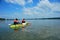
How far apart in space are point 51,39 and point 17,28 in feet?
19.2

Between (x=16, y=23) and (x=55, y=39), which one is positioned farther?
(x=16, y=23)

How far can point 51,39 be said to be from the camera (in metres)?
9.55

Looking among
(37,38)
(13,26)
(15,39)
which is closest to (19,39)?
(15,39)

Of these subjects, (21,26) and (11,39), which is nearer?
(11,39)

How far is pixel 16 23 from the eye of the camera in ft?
48.2

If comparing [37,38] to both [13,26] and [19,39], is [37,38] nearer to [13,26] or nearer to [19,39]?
[19,39]

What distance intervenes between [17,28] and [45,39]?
5.72 metres

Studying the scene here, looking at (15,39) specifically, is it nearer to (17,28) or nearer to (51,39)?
(51,39)

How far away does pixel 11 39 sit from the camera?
32.1 feet

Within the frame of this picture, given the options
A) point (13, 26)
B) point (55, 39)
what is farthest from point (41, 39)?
point (13, 26)

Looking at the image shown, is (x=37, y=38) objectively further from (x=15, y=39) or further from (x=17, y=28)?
(x=17, y=28)

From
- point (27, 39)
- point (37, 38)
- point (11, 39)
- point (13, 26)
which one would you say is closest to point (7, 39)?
point (11, 39)

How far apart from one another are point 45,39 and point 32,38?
34.2 inches

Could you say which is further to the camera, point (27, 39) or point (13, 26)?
point (13, 26)
